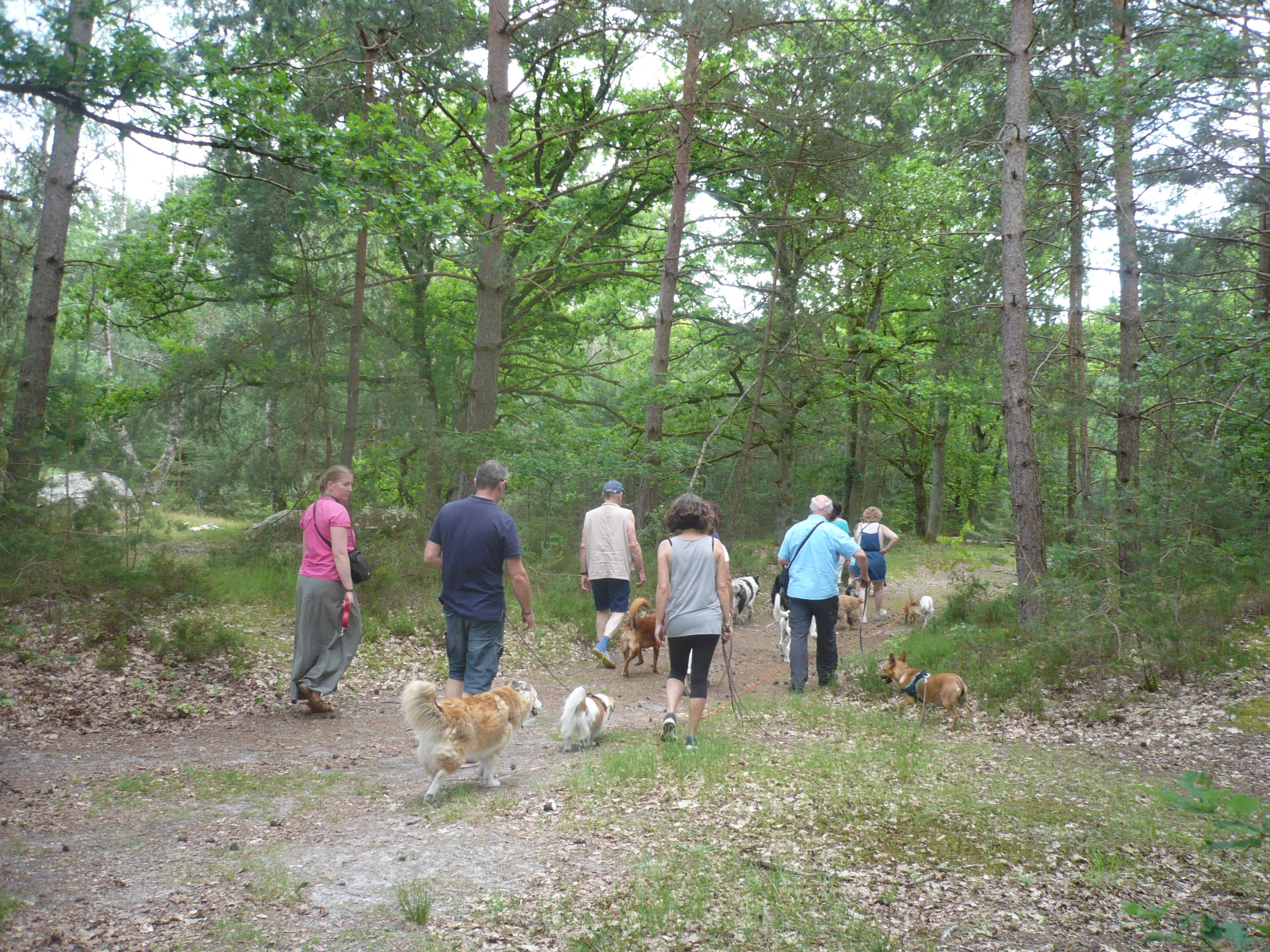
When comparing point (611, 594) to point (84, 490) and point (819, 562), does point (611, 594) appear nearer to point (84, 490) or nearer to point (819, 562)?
point (819, 562)

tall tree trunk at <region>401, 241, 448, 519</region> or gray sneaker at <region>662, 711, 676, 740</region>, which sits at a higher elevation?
tall tree trunk at <region>401, 241, 448, 519</region>

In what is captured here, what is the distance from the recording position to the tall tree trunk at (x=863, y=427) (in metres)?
22.1

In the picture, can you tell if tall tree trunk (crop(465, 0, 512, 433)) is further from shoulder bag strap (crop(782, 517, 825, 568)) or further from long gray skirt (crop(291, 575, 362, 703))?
shoulder bag strap (crop(782, 517, 825, 568))

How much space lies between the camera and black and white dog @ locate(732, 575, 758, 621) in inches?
563

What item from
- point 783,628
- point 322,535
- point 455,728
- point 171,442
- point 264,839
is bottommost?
point 264,839

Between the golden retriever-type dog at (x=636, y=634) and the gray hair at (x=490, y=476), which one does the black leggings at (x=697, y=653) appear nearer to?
the gray hair at (x=490, y=476)

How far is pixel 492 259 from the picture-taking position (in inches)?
547

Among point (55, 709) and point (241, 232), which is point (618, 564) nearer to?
point (55, 709)

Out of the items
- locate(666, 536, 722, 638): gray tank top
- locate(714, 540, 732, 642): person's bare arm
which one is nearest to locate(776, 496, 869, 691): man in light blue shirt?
locate(714, 540, 732, 642): person's bare arm

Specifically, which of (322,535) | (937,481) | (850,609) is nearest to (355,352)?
(322,535)

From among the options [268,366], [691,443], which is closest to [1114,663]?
[268,366]

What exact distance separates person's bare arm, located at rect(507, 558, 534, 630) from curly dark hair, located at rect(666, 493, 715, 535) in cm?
116

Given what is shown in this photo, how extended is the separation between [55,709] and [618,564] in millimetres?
5488

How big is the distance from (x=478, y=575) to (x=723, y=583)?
6.08 feet
